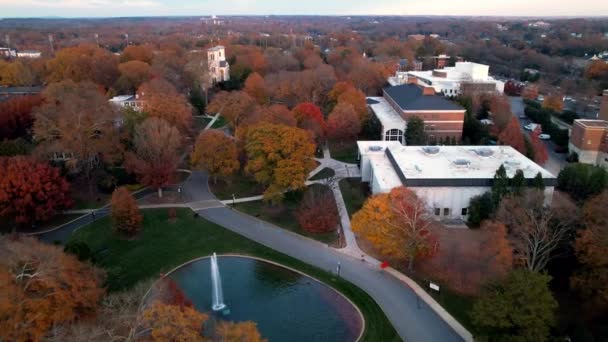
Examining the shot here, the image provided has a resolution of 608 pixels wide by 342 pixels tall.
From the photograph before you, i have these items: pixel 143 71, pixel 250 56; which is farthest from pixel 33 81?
pixel 250 56

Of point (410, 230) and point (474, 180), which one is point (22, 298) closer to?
point (410, 230)

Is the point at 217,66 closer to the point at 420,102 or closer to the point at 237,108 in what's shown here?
the point at 237,108

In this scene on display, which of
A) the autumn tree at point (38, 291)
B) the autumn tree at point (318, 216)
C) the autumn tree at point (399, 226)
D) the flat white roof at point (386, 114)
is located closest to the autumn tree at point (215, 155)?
the autumn tree at point (318, 216)

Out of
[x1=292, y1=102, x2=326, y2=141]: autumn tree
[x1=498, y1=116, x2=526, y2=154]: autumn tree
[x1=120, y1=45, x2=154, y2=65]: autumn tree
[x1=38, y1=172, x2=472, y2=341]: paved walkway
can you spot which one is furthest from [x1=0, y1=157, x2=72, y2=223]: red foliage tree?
[x1=120, y1=45, x2=154, y2=65]: autumn tree

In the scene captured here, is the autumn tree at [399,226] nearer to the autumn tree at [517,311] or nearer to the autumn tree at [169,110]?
the autumn tree at [517,311]

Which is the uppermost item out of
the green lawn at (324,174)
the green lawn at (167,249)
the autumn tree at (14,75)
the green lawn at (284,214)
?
the autumn tree at (14,75)

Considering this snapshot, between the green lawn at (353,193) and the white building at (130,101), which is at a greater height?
the white building at (130,101)
